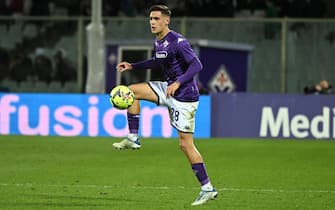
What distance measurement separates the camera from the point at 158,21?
11891mm

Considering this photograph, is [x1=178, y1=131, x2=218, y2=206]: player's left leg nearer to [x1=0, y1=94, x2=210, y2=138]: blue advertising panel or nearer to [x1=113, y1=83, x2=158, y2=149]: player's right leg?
[x1=113, y1=83, x2=158, y2=149]: player's right leg

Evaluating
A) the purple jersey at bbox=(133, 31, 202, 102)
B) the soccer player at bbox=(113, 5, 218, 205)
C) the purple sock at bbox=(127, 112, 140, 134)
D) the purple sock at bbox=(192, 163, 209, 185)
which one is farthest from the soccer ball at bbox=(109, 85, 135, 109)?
the purple sock at bbox=(192, 163, 209, 185)

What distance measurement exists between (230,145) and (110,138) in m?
2.96

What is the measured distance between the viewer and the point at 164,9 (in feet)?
38.9

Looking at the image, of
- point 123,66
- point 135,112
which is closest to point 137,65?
point 123,66

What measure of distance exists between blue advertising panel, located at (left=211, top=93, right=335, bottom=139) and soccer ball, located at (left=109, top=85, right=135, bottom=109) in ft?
39.0

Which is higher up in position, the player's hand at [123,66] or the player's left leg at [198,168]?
the player's hand at [123,66]

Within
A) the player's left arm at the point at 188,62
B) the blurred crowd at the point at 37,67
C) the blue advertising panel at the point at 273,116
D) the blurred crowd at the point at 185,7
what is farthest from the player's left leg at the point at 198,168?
the blurred crowd at the point at 185,7

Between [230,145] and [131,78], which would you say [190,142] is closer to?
[230,145]

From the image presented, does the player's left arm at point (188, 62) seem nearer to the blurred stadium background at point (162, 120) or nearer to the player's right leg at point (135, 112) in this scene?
the player's right leg at point (135, 112)

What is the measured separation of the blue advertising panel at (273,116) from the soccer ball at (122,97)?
1189cm

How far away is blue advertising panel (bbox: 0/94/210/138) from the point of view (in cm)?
2405

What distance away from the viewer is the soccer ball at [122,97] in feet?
39.7

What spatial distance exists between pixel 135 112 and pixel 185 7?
1873 centimetres
